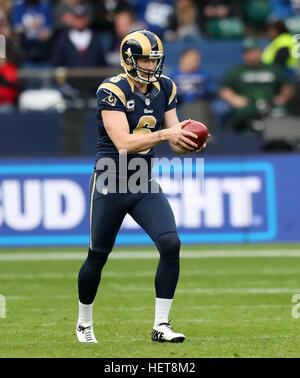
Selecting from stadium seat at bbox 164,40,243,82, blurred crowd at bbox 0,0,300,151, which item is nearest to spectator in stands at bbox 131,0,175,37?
blurred crowd at bbox 0,0,300,151

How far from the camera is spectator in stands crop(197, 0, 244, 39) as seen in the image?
17438mm

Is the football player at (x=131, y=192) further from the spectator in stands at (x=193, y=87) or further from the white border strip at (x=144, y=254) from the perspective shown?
the spectator in stands at (x=193, y=87)

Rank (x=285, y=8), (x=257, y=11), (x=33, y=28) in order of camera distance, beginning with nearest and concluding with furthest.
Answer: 1. (x=33, y=28)
2. (x=285, y=8)
3. (x=257, y=11)

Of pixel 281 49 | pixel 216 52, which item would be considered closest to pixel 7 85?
pixel 216 52

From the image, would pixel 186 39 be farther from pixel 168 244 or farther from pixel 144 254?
pixel 168 244

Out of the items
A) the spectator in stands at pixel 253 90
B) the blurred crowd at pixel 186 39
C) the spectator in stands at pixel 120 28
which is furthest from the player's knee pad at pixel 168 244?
the spectator in stands at pixel 120 28

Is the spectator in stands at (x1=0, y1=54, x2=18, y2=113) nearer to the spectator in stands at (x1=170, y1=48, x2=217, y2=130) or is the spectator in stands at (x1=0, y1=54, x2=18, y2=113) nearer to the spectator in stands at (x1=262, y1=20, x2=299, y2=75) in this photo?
the spectator in stands at (x1=170, y1=48, x2=217, y2=130)

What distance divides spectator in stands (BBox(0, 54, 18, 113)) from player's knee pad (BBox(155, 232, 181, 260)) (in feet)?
25.8

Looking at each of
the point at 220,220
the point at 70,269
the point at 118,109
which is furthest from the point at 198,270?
the point at 118,109

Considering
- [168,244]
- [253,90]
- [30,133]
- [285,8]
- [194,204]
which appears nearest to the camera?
[168,244]

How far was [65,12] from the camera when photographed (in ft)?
56.8

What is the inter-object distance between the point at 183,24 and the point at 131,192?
1039 cm

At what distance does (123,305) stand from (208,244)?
471 cm

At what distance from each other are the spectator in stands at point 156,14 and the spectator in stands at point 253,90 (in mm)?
2478
